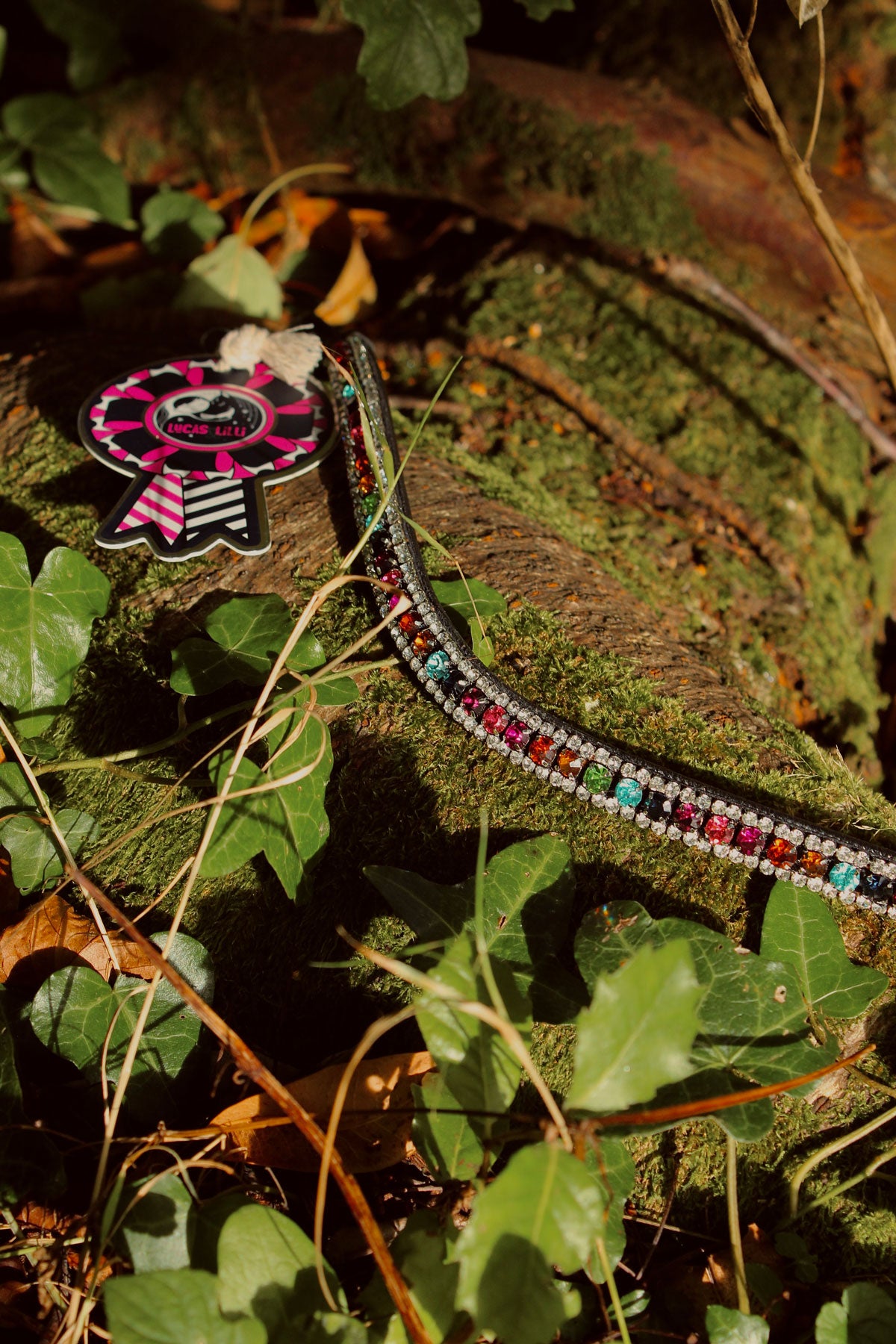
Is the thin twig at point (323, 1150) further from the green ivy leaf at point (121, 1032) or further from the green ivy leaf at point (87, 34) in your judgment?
the green ivy leaf at point (87, 34)

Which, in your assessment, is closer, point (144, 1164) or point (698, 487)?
point (144, 1164)

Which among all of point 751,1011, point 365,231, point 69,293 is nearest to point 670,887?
point 751,1011

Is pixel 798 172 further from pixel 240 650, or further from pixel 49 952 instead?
pixel 49 952

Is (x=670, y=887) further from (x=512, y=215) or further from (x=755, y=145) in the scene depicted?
(x=755, y=145)

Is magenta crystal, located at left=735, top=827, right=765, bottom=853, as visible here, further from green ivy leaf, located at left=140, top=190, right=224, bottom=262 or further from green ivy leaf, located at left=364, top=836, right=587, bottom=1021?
green ivy leaf, located at left=140, top=190, right=224, bottom=262

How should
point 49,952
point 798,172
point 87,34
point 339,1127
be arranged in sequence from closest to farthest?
1. point 339,1127
2. point 49,952
3. point 798,172
4. point 87,34

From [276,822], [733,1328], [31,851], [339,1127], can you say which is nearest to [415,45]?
[276,822]
